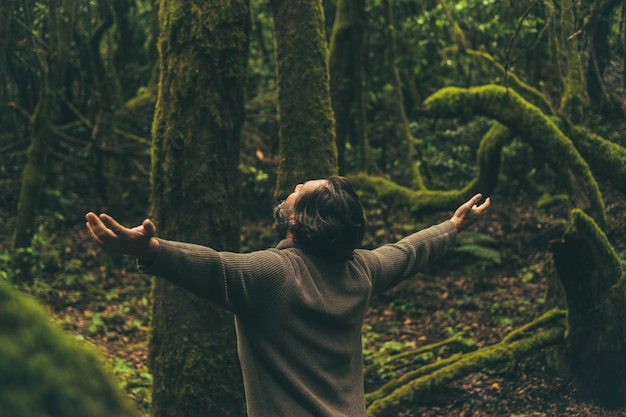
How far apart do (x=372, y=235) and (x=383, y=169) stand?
1623mm

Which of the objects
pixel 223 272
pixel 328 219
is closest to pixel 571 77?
pixel 328 219

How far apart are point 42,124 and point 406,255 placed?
385 inches

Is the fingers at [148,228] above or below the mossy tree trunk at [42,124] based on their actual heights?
below

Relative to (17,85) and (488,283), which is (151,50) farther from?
(488,283)

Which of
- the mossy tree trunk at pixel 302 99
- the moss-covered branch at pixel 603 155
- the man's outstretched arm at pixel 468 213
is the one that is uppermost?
the mossy tree trunk at pixel 302 99

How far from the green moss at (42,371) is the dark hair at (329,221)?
2290mm

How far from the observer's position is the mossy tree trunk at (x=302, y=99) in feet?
25.6

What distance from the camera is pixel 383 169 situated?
1523 cm

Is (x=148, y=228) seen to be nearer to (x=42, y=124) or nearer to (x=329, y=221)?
(x=329, y=221)

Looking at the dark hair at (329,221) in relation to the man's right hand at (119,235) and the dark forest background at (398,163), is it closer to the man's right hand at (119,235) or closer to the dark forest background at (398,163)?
the man's right hand at (119,235)

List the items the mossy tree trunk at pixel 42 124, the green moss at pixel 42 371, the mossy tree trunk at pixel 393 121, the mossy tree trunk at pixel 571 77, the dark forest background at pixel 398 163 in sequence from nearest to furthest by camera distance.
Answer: the green moss at pixel 42 371 → the dark forest background at pixel 398 163 → the mossy tree trunk at pixel 571 77 → the mossy tree trunk at pixel 42 124 → the mossy tree trunk at pixel 393 121

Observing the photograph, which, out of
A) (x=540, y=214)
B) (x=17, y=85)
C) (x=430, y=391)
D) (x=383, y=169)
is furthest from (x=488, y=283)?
(x=17, y=85)

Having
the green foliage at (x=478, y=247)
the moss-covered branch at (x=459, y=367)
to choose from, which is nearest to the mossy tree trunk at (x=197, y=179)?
the moss-covered branch at (x=459, y=367)

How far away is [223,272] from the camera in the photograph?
3109mm
